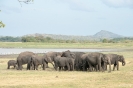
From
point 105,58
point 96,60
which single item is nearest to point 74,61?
point 96,60

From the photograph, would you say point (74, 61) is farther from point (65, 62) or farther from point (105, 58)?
point (105, 58)

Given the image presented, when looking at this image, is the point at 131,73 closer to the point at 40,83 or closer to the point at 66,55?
the point at 40,83

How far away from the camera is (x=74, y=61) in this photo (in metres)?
Result: 29.6

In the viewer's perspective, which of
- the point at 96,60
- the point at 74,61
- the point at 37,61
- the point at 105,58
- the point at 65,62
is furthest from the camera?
the point at 74,61

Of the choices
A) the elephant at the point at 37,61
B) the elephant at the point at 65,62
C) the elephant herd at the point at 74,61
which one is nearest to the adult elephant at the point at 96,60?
the elephant herd at the point at 74,61

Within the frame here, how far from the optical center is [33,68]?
28984mm

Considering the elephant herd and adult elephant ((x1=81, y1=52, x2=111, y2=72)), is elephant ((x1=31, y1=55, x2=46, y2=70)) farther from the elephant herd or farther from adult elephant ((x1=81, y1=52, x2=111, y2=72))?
adult elephant ((x1=81, y1=52, x2=111, y2=72))

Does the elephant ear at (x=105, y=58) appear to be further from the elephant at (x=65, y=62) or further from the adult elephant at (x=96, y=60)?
the elephant at (x=65, y=62)

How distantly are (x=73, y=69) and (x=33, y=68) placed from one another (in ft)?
11.9

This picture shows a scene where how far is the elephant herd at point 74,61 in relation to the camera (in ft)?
90.2

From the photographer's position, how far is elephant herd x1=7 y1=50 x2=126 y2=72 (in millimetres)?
27484

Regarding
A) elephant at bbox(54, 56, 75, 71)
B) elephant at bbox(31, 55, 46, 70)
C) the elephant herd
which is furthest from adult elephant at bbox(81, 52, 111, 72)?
elephant at bbox(31, 55, 46, 70)

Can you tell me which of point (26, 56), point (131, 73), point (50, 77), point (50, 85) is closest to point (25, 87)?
point (50, 85)

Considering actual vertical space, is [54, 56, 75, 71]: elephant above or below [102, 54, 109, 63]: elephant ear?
below
